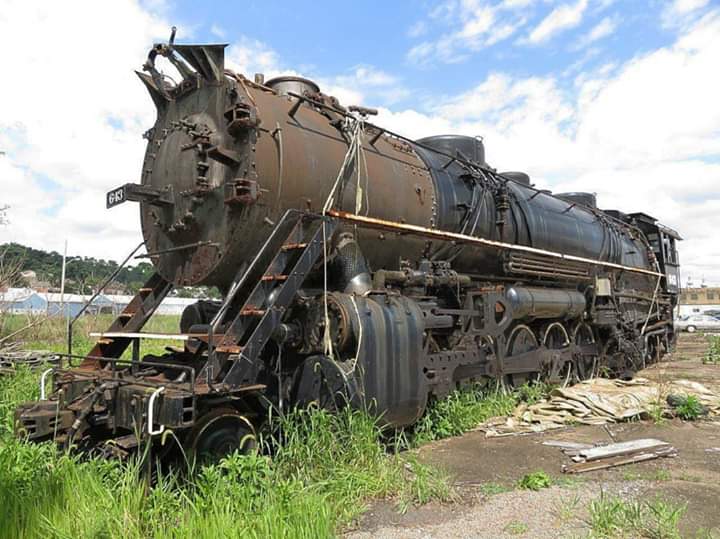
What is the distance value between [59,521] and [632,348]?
39.0 feet

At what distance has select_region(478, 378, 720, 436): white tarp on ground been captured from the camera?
277 inches

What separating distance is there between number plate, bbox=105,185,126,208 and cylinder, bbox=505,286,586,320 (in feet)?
16.9

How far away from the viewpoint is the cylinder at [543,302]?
8047 millimetres

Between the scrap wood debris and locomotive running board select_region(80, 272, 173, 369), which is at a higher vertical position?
locomotive running board select_region(80, 272, 173, 369)

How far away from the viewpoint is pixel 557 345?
1012 cm

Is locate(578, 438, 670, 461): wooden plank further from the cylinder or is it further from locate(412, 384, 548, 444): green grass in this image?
the cylinder

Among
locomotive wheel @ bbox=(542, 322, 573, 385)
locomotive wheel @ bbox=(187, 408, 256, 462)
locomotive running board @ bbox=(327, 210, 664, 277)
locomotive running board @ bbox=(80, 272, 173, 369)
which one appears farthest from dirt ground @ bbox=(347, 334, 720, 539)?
locomotive running board @ bbox=(80, 272, 173, 369)

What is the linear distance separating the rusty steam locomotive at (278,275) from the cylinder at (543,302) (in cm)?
12

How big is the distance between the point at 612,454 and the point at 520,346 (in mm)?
3457

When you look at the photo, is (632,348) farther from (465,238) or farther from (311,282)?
(311,282)

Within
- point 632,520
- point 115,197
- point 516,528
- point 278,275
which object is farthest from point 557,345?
point 115,197

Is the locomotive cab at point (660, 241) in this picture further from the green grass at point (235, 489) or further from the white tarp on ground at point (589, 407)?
the green grass at point (235, 489)

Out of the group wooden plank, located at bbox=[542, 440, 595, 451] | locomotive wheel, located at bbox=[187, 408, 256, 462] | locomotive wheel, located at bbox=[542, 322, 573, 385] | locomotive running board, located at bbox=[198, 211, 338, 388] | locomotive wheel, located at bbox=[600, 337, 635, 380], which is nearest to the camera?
locomotive wheel, located at bbox=[187, 408, 256, 462]

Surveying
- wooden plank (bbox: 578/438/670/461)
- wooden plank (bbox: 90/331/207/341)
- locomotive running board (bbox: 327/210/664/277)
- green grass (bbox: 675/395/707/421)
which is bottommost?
wooden plank (bbox: 578/438/670/461)
